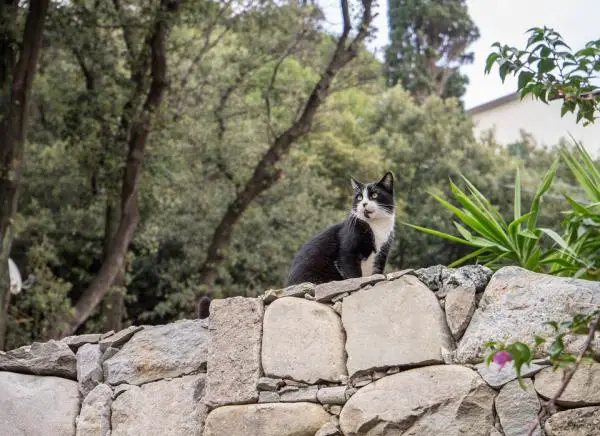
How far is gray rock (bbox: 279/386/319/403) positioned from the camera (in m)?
3.85

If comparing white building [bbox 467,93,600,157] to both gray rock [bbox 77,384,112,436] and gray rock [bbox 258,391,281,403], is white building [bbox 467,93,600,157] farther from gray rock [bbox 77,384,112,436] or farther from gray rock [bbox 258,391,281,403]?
gray rock [bbox 258,391,281,403]

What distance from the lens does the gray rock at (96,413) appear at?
168 inches

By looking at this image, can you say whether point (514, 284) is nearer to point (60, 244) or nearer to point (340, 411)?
point (340, 411)

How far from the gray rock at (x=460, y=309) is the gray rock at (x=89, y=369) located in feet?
5.88

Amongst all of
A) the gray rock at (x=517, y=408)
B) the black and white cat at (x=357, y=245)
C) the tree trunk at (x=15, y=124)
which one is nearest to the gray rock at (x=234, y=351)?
the black and white cat at (x=357, y=245)

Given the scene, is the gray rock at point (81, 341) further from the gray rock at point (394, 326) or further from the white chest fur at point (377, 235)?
the white chest fur at point (377, 235)

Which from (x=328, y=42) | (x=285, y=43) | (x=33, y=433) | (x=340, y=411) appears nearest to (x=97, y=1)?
(x=285, y=43)

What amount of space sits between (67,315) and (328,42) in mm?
7364

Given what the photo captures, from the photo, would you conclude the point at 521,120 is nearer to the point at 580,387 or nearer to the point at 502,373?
the point at 502,373

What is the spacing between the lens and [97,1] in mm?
10859

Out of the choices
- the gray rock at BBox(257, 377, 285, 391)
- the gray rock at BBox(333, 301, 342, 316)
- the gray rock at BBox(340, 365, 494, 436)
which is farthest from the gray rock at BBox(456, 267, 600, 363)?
the gray rock at BBox(257, 377, 285, 391)

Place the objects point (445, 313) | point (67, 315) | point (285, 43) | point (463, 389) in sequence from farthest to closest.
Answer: point (285, 43), point (67, 315), point (445, 313), point (463, 389)

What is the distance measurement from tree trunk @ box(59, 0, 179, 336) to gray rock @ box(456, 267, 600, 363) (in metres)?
7.51

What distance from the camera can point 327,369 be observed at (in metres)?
3.88
